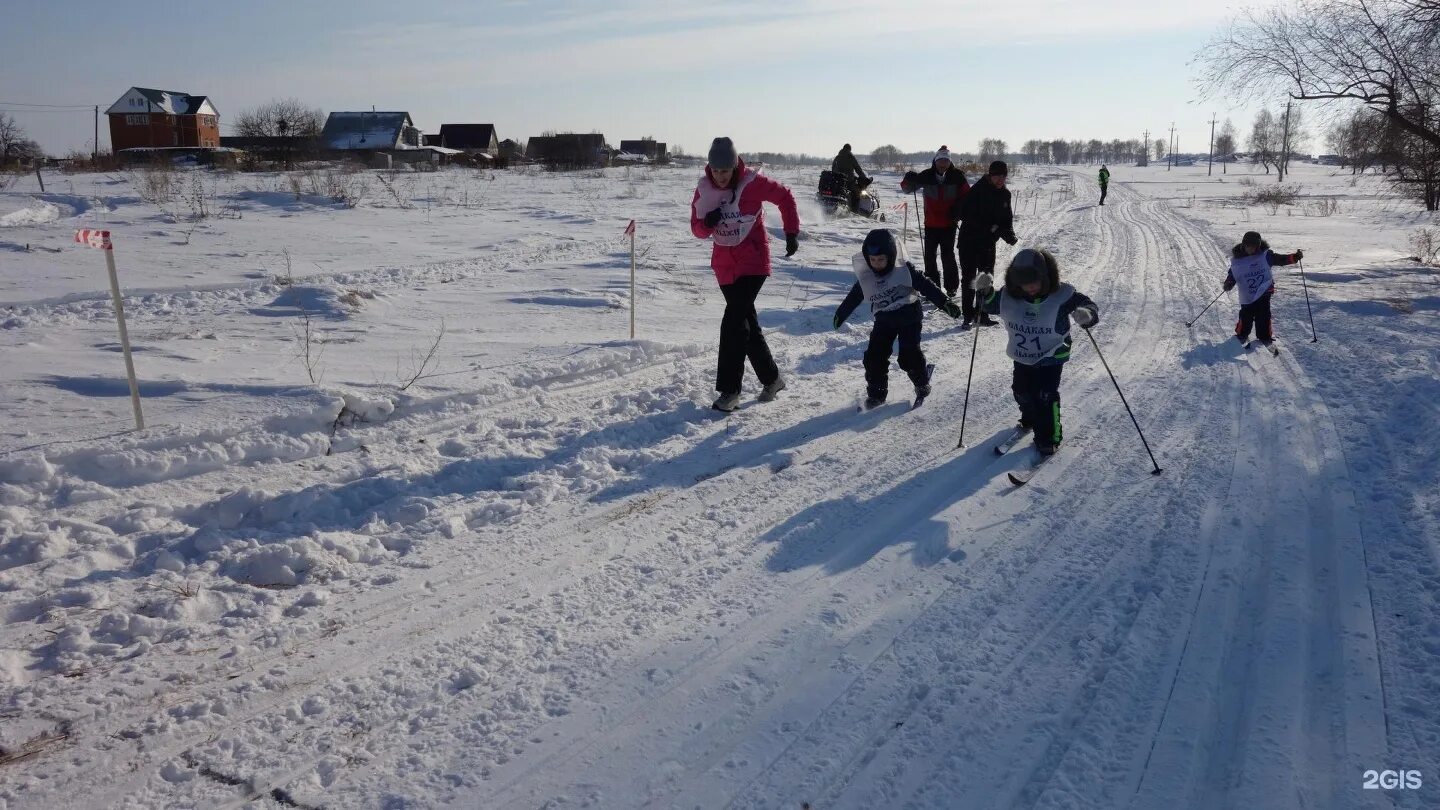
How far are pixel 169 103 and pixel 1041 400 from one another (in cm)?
7507

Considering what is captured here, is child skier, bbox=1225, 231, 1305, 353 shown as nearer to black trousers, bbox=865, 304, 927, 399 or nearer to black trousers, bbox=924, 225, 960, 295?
black trousers, bbox=924, 225, 960, 295

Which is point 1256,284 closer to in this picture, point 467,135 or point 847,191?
point 847,191

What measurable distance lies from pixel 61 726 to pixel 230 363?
14.4 ft

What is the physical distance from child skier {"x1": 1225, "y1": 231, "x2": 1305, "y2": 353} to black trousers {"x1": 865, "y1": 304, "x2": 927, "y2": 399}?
15.0 ft

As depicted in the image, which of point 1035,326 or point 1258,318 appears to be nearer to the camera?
point 1035,326

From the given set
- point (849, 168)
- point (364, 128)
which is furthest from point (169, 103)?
point (849, 168)

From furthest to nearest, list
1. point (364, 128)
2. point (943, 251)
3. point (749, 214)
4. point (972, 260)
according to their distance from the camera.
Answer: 1. point (364, 128)
2. point (943, 251)
3. point (972, 260)
4. point (749, 214)

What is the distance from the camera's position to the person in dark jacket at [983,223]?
9.90 metres

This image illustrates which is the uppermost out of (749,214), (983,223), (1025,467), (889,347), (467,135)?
(467,135)

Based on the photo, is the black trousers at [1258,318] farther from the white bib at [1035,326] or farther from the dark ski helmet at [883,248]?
the dark ski helmet at [883,248]

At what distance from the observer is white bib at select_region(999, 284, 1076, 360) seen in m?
5.71

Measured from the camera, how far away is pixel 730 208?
6391 millimetres

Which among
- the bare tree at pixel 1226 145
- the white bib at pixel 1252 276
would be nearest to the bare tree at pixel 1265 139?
the bare tree at pixel 1226 145

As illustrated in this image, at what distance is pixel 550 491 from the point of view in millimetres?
4883
